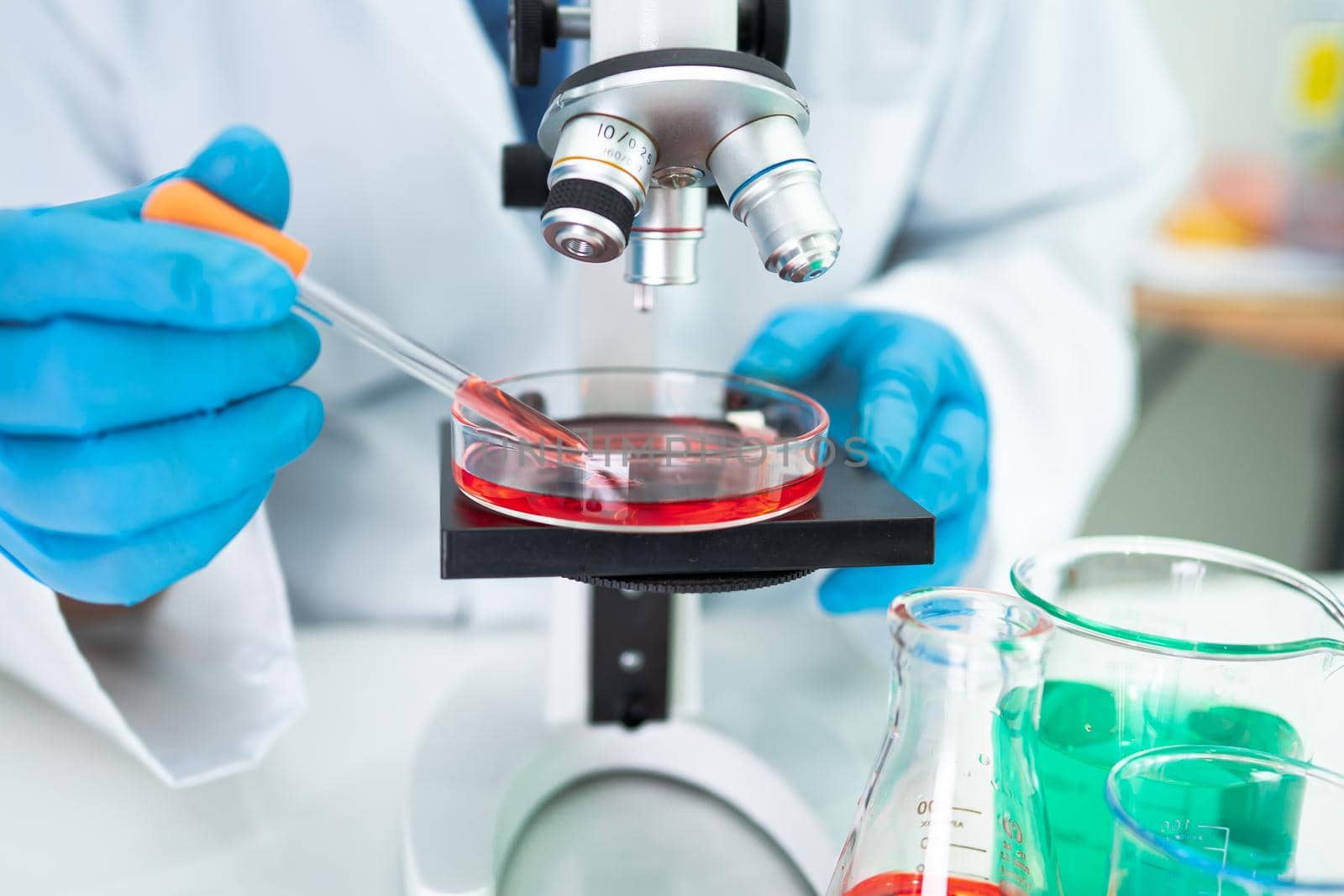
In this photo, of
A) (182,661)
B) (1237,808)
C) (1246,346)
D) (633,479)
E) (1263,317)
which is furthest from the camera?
(1246,346)

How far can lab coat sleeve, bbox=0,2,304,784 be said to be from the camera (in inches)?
25.1

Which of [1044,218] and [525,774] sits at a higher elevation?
[1044,218]

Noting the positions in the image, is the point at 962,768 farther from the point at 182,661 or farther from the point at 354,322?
the point at 182,661

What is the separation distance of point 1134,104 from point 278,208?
0.80 meters

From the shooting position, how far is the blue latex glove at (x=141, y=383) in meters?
0.48

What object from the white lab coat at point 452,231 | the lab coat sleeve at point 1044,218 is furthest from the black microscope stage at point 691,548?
the lab coat sleeve at point 1044,218

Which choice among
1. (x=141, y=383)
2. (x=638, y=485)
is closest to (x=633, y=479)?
(x=638, y=485)

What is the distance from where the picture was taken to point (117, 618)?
0.74m

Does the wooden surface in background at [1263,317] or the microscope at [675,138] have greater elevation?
the microscope at [675,138]

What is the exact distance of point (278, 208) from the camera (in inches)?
23.3

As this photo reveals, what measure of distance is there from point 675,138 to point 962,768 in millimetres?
252

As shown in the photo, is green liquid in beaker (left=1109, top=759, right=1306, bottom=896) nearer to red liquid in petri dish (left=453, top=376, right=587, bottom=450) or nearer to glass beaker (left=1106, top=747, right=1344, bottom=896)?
glass beaker (left=1106, top=747, right=1344, bottom=896)

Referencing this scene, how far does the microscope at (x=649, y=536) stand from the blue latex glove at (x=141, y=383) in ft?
0.42

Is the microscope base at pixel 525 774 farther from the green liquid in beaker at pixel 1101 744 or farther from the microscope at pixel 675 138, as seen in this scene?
the microscope at pixel 675 138
